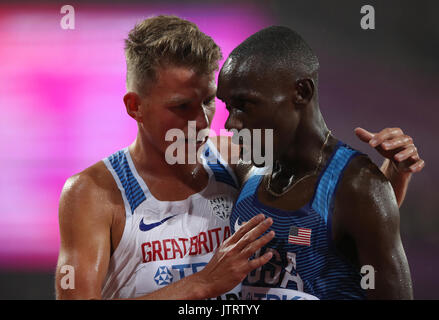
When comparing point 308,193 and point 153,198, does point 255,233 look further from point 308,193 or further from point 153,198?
point 153,198

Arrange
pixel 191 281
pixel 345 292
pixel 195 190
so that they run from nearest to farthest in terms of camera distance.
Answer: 1. pixel 345 292
2. pixel 191 281
3. pixel 195 190

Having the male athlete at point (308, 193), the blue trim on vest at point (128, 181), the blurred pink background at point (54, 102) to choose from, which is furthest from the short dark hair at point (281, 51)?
the blurred pink background at point (54, 102)

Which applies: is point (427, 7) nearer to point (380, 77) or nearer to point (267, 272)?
point (380, 77)

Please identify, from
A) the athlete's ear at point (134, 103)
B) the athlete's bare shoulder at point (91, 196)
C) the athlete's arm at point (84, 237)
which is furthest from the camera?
the athlete's ear at point (134, 103)

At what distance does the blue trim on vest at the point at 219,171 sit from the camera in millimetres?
2396

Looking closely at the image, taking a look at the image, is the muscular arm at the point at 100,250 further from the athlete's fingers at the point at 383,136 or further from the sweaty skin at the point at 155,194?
the athlete's fingers at the point at 383,136

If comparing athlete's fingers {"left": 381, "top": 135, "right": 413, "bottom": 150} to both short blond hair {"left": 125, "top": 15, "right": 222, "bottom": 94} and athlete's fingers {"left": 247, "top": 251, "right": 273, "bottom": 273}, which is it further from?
short blond hair {"left": 125, "top": 15, "right": 222, "bottom": 94}

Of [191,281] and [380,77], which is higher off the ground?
[380,77]

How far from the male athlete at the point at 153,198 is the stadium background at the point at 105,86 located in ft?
7.12

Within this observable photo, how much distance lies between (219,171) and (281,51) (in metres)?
0.78

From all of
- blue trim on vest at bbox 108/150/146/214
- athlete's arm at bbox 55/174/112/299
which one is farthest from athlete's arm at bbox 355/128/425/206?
athlete's arm at bbox 55/174/112/299

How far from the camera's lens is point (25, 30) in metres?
4.61

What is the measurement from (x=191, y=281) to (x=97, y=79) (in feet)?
10.1

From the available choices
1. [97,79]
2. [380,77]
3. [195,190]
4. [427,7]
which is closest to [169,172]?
[195,190]
